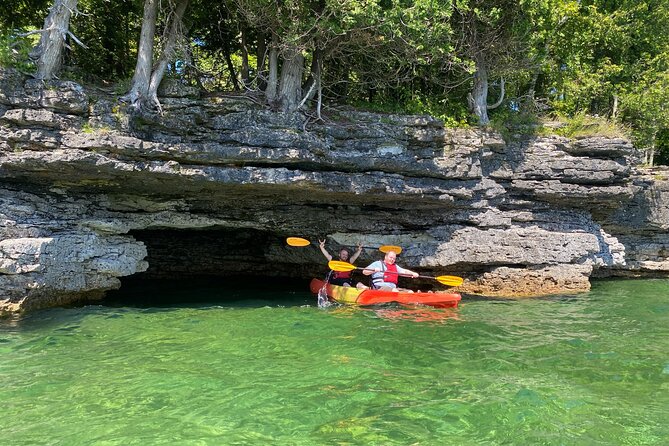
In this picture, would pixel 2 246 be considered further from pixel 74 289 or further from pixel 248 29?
pixel 248 29

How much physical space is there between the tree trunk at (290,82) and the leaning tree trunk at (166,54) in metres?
2.36

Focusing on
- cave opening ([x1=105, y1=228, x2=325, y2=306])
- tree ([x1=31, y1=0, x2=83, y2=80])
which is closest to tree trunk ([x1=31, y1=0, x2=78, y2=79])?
tree ([x1=31, y1=0, x2=83, y2=80])

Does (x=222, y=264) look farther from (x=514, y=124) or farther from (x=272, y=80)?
(x=514, y=124)

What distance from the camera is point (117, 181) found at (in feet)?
33.0

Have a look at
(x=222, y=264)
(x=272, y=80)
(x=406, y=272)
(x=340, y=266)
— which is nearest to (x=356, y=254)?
(x=340, y=266)

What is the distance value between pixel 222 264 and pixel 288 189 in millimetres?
6639

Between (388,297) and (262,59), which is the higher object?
(262,59)

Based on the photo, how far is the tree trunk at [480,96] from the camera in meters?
12.4

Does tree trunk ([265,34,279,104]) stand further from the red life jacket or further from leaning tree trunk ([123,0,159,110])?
the red life jacket

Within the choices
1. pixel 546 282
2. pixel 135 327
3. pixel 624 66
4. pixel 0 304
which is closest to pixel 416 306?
pixel 546 282

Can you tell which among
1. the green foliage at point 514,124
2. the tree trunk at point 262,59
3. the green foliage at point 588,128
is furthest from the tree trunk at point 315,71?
the green foliage at point 588,128

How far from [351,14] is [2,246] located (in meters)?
7.98

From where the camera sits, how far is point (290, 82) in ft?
34.9

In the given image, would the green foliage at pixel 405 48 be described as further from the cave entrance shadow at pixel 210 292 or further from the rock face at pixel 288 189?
the cave entrance shadow at pixel 210 292
